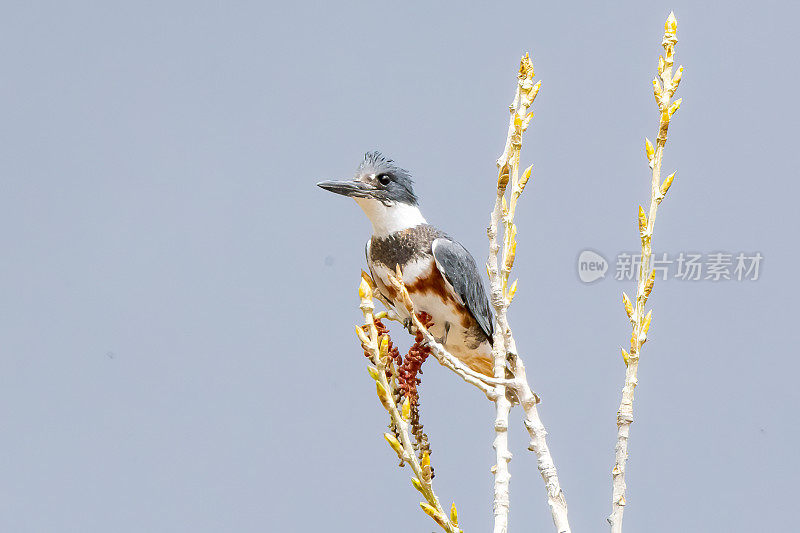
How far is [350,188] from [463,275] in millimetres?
411

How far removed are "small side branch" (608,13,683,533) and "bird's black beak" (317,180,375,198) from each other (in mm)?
778

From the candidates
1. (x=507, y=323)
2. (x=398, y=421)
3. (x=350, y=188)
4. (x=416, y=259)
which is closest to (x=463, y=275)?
(x=416, y=259)

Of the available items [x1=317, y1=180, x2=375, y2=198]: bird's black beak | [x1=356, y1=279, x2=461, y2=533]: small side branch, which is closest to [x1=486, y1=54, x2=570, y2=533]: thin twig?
[x1=356, y1=279, x2=461, y2=533]: small side branch

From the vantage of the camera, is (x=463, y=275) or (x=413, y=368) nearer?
(x=413, y=368)

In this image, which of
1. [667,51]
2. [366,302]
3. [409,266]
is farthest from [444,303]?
[667,51]

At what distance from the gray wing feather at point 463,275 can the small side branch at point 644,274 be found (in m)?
0.47

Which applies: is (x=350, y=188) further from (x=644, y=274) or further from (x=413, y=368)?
(x=644, y=274)

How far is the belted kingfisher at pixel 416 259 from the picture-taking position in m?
2.74

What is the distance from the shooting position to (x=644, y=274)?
2.50m

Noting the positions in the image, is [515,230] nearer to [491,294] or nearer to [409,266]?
[491,294]

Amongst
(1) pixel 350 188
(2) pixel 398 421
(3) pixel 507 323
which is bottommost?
(2) pixel 398 421

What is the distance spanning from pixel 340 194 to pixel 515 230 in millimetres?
547

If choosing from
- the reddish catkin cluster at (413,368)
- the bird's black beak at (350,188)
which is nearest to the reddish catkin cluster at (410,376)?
the reddish catkin cluster at (413,368)

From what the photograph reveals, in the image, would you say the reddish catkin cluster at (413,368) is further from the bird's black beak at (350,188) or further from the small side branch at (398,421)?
the bird's black beak at (350,188)
